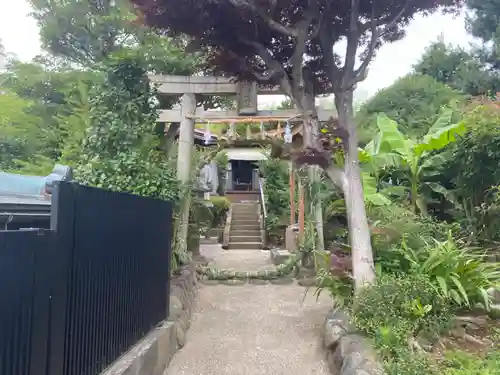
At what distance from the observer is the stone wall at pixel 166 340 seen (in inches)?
156

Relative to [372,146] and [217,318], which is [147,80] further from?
[372,146]

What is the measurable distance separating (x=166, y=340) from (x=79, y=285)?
2320 millimetres

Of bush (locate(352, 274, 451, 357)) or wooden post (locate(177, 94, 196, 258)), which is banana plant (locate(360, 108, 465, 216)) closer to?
wooden post (locate(177, 94, 196, 258))

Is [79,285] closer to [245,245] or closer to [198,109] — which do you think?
[198,109]

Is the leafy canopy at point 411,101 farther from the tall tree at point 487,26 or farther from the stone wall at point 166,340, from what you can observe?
the stone wall at point 166,340

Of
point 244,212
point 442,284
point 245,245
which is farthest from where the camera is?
point 244,212

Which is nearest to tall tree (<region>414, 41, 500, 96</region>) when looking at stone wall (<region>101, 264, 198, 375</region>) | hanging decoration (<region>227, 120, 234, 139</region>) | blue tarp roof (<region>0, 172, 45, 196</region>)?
hanging decoration (<region>227, 120, 234, 139</region>)

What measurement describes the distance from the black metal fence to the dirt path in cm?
88

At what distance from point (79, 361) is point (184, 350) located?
8.82 ft

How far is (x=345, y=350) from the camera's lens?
4.47m

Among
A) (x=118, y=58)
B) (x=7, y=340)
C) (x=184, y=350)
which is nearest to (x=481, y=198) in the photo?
(x=184, y=350)

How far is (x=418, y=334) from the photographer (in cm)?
438

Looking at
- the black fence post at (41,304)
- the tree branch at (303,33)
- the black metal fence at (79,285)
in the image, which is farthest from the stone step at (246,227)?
the black fence post at (41,304)

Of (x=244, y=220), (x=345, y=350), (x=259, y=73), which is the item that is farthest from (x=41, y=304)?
(x=244, y=220)
